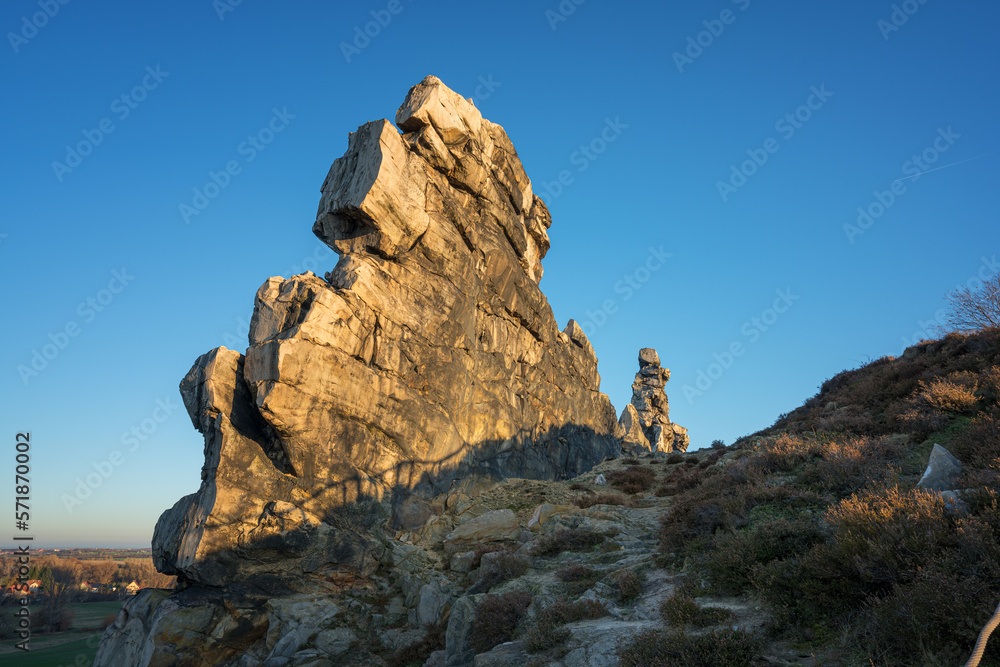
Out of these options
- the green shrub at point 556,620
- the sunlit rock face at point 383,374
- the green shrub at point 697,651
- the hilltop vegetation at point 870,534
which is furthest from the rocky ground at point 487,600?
the sunlit rock face at point 383,374

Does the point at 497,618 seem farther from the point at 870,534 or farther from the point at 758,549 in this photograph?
the point at 870,534

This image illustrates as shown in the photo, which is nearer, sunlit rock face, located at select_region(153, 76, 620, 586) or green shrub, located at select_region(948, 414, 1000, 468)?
green shrub, located at select_region(948, 414, 1000, 468)

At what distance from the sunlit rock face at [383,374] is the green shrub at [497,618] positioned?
11.0 meters

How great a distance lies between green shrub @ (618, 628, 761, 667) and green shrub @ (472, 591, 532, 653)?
480cm

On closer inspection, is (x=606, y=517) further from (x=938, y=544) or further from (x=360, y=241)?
(x=360, y=241)

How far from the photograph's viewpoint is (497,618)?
12.1m

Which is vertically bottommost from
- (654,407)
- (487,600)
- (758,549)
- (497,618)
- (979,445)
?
(497,618)

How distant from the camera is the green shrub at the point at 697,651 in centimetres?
696

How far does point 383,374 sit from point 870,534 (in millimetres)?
24577

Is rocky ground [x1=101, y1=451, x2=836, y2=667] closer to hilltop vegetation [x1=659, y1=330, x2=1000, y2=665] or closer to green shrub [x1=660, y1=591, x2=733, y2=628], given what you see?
green shrub [x1=660, y1=591, x2=733, y2=628]

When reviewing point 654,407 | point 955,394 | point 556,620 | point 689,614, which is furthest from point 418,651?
point 654,407

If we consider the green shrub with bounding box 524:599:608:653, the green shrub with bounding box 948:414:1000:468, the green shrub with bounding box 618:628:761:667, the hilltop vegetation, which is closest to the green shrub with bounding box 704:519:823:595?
the hilltop vegetation

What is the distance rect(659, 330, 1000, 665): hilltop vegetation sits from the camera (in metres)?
5.91

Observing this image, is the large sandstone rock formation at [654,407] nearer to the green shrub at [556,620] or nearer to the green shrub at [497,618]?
the green shrub at [497,618]
